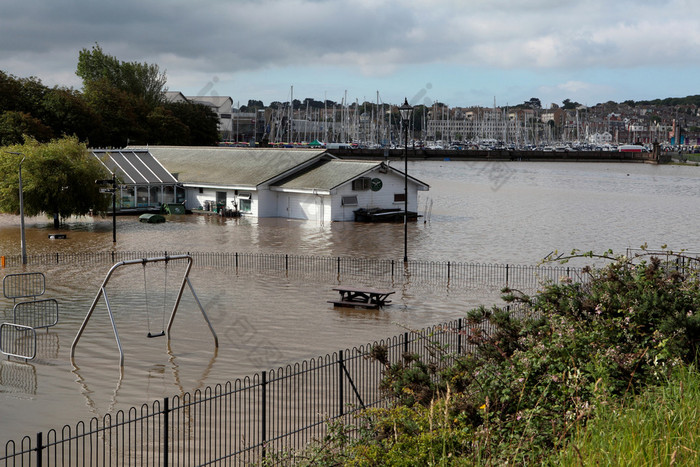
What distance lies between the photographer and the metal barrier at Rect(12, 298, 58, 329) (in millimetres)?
24766

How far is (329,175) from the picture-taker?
61438 mm

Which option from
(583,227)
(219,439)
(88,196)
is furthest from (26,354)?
(583,227)

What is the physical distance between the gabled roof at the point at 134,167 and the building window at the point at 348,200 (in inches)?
628

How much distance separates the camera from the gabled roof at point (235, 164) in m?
64.4

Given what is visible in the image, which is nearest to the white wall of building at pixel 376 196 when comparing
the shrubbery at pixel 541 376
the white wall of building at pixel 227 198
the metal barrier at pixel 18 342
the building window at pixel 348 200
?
the building window at pixel 348 200

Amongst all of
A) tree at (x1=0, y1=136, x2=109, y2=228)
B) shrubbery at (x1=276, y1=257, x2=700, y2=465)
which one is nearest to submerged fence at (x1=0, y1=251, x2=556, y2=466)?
shrubbery at (x1=276, y1=257, x2=700, y2=465)

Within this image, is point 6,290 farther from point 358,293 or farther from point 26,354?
point 358,293

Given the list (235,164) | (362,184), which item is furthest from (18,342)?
(235,164)

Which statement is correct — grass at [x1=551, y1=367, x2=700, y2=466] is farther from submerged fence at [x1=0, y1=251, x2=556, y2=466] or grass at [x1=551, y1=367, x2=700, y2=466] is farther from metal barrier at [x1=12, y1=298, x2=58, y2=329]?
metal barrier at [x1=12, y1=298, x2=58, y2=329]

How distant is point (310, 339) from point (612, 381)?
12.6 meters

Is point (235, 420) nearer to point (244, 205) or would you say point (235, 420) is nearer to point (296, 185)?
point (296, 185)

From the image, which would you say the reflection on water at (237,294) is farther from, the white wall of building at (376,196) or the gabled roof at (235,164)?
the gabled roof at (235,164)

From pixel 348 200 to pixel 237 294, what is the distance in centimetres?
3058

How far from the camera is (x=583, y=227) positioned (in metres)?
58.3
